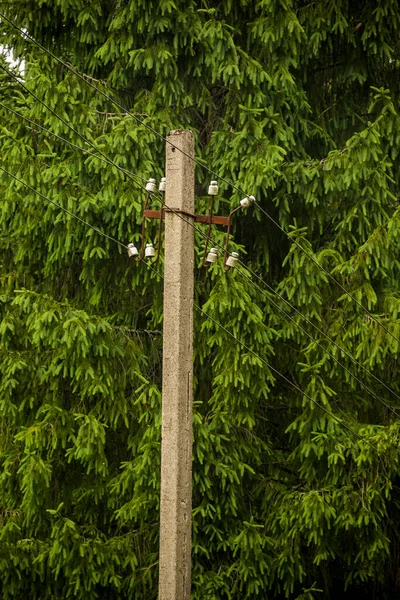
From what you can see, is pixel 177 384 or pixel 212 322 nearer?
pixel 177 384

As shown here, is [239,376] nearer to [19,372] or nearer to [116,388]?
[116,388]

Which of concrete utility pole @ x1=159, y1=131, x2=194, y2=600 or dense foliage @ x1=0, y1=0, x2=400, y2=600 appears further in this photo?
dense foliage @ x1=0, y1=0, x2=400, y2=600

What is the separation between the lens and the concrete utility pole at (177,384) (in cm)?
717

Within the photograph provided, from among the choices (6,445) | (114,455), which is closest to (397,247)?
(114,455)

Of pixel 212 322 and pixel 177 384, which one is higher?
pixel 212 322

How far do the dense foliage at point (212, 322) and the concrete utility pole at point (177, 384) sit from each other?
3140 mm

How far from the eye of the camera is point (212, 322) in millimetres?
10781

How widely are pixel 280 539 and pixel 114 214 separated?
11.7 feet

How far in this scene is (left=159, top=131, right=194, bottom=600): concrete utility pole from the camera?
7.17 m

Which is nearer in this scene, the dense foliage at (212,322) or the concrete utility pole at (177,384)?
the concrete utility pole at (177,384)

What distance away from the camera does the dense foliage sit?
10672 mm

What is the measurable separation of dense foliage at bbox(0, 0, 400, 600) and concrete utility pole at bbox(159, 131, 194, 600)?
3.14 m

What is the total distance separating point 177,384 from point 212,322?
11.7 ft

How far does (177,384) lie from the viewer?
7.24 metres
